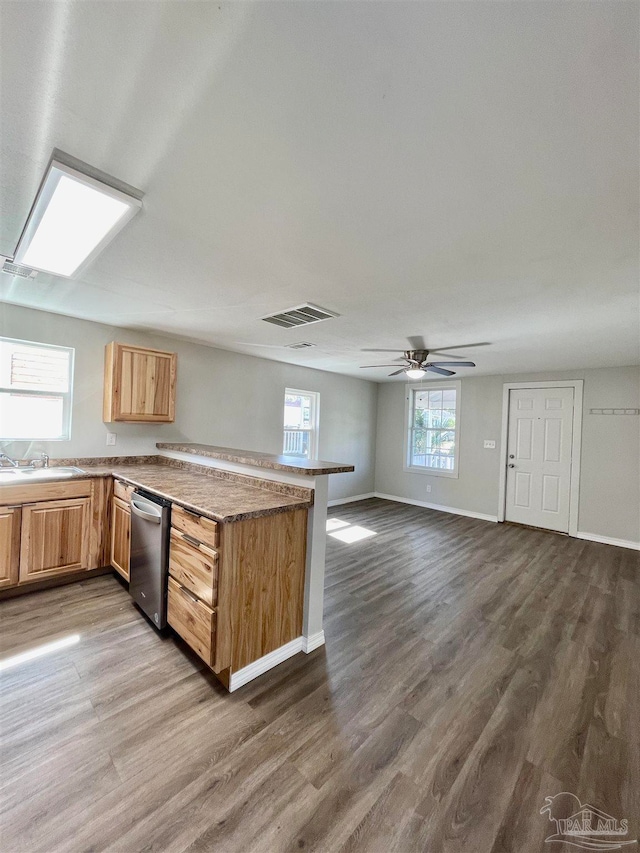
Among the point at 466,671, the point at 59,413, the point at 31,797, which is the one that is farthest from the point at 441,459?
the point at 31,797

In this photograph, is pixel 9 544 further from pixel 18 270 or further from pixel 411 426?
pixel 411 426

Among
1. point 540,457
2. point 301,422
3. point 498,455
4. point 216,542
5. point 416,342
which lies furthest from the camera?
point 301,422

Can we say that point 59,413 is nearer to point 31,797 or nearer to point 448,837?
point 31,797

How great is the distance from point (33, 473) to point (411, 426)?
223 inches

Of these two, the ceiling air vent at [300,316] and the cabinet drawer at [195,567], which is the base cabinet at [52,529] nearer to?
the cabinet drawer at [195,567]

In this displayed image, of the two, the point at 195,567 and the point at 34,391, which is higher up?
the point at 34,391

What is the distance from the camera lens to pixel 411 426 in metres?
6.75

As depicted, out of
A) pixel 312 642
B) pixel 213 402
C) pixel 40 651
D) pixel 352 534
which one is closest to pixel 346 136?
pixel 312 642

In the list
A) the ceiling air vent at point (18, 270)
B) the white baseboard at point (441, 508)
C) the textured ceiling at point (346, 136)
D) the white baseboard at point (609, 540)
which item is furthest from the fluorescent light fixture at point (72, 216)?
the white baseboard at point (609, 540)

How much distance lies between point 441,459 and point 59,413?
18.5 feet

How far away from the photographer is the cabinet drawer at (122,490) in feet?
9.32

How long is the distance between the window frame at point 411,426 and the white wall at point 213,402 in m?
0.73

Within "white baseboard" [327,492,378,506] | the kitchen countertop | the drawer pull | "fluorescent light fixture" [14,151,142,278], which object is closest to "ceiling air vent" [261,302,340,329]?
the kitchen countertop

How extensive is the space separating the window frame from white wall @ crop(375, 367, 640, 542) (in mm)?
73
